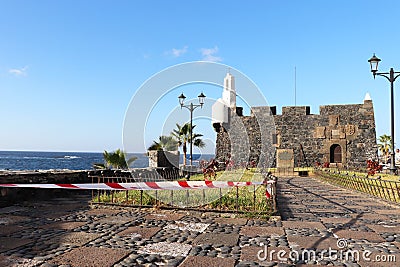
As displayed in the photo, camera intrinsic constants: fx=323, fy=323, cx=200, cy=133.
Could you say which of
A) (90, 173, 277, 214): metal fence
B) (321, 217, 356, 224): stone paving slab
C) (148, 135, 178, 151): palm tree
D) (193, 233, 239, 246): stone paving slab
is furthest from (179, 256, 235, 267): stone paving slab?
(148, 135, 178, 151): palm tree

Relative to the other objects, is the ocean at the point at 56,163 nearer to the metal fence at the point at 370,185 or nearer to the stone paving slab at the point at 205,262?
the metal fence at the point at 370,185

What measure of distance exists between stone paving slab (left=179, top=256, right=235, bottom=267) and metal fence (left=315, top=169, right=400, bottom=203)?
633 centimetres

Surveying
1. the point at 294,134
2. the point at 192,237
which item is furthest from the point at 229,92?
the point at 192,237

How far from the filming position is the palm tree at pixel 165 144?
21.0m

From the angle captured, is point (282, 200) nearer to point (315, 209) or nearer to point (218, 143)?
point (315, 209)

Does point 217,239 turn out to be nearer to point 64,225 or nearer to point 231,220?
point 231,220

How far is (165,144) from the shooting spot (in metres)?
21.7

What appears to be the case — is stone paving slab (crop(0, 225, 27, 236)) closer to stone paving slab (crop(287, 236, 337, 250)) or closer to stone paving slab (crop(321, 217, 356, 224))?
stone paving slab (crop(287, 236, 337, 250))

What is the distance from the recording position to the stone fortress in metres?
20.5

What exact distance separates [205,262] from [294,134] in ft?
63.5

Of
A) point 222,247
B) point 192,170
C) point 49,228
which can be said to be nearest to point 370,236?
point 222,247

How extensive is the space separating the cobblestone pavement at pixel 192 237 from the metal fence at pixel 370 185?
65.2 inches

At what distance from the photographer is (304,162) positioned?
2167 cm

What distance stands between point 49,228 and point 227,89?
20.8m
